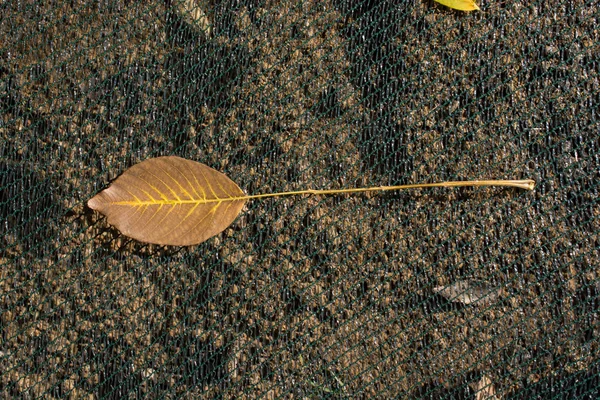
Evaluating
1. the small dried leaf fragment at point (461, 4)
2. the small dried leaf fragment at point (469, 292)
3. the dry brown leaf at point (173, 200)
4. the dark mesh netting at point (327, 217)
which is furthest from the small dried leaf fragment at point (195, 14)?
the small dried leaf fragment at point (469, 292)

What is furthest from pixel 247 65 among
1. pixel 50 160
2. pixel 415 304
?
pixel 415 304

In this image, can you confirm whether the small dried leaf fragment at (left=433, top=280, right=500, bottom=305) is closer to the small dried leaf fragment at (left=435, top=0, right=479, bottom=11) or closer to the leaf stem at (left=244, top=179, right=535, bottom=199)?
the leaf stem at (left=244, top=179, right=535, bottom=199)

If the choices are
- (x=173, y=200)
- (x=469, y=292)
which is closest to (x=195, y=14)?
(x=173, y=200)

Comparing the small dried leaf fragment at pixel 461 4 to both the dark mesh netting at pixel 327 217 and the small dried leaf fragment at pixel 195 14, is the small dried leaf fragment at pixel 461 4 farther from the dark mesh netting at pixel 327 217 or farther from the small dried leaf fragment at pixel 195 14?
the small dried leaf fragment at pixel 195 14

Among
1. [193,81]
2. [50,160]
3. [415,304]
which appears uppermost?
[193,81]

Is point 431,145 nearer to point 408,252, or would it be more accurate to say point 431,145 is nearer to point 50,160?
point 408,252
